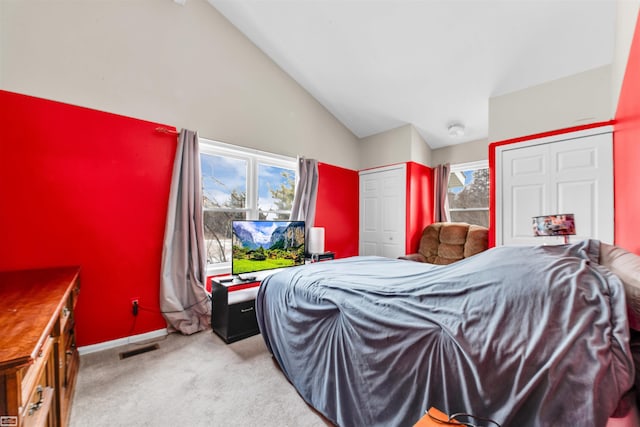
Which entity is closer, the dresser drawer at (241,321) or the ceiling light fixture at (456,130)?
the dresser drawer at (241,321)

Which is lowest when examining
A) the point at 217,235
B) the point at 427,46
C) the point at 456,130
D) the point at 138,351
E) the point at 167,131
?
the point at 138,351

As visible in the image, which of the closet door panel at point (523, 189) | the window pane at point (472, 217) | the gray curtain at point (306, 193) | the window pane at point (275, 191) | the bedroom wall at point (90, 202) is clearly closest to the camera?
the bedroom wall at point (90, 202)

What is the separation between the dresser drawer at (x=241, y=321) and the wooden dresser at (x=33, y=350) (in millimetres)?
1075

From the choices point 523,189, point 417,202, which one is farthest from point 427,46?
point 417,202

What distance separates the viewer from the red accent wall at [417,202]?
401 centimetres

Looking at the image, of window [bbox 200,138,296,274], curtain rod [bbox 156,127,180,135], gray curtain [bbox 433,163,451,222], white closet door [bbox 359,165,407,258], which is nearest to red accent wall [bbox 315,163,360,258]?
white closet door [bbox 359,165,407,258]

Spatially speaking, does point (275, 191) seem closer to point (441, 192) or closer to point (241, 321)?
point (241, 321)

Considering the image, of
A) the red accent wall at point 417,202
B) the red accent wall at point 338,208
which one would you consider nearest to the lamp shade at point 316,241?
the red accent wall at point 338,208

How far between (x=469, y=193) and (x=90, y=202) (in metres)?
4.94

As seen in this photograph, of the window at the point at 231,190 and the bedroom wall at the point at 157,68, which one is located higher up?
the bedroom wall at the point at 157,68

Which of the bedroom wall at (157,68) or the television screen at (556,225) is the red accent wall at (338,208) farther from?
the television screen at (556,225)

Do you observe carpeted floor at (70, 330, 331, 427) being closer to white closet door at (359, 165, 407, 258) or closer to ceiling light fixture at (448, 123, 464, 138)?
white closet door at (359, 165, 407, 258)

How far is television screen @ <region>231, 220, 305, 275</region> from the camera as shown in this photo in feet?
8.57

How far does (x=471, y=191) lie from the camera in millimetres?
4289
